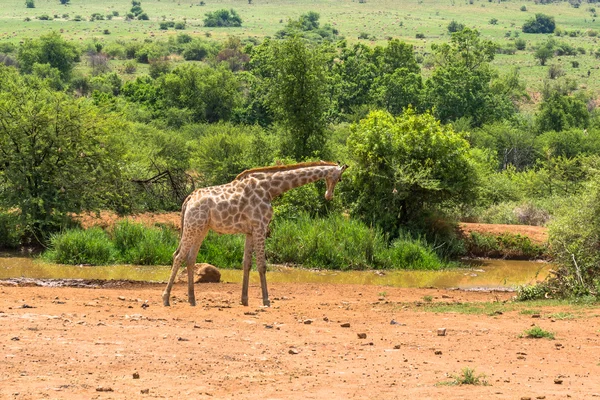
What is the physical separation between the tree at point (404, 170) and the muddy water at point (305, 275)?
312 centimetres

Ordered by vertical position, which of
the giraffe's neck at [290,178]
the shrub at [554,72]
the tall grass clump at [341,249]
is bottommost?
the shrub at [554,72]

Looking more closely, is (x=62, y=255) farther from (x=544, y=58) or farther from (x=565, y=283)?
(x=544, y=58)

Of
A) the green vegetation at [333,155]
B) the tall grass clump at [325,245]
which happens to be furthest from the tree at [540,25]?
the tall grass clump at [325,245]

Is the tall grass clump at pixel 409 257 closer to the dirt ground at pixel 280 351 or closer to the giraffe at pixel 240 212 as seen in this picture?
the dirt ground at pixel 280 351

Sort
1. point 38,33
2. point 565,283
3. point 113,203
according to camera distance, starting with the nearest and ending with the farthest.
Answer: point 565,283 < point 113,203 < point 38,33

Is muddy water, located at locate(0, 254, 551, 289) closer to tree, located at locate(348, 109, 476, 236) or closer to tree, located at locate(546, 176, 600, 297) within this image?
tree, located at locate(348, 109, 476, 236)

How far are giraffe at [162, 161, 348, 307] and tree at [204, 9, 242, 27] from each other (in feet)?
350

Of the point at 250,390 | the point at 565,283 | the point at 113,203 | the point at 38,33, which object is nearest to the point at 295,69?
the point at 113,203

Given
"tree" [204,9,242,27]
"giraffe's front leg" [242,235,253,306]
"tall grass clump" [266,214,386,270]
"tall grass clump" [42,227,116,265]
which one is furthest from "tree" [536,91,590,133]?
"tree" [204,9,242,27]

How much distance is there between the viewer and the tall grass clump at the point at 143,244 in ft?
80.1

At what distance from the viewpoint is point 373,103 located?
5434cm

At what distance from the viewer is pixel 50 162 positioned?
26.1m

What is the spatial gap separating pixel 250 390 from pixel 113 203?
17711mm

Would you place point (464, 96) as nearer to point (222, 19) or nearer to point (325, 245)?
point (325, 245)
